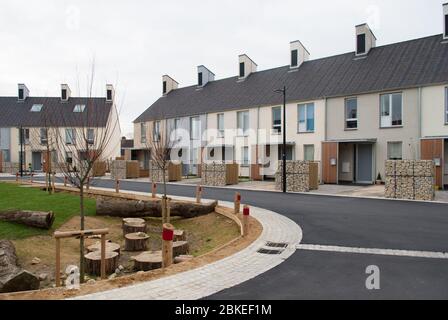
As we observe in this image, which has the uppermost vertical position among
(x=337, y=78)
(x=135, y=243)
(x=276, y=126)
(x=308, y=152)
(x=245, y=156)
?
(x=337, y=78)

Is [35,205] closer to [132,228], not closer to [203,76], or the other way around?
[132,228]

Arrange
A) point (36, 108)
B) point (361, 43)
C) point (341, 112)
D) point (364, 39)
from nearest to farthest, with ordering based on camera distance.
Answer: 1. point (341, 112)
2. point (364, 39)
3. point (361, 43)
4. point (36, 108)

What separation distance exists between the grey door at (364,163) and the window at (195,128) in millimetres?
15534

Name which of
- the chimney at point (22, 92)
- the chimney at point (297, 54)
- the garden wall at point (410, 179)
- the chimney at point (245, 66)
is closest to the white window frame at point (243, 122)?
the chimney at point (245, 66)

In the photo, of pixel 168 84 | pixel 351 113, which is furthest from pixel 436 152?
pixel 168 84

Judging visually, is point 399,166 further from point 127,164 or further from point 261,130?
point 127,164

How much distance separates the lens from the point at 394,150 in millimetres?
22906

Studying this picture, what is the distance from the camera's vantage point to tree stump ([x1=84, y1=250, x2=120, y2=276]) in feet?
28.8

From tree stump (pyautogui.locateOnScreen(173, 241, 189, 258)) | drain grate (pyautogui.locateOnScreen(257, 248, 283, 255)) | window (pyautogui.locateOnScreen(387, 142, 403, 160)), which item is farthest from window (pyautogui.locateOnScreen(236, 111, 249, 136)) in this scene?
drain grate (pyautogui.locateOnScreen(257, 248, 283, 255))

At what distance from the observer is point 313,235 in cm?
921

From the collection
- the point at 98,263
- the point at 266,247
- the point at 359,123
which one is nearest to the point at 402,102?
the point at 359,123

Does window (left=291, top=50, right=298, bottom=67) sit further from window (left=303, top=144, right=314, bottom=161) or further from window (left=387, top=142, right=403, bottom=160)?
window (left=387, top=142, right=403, bottom=160)

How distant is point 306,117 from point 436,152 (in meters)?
9.48

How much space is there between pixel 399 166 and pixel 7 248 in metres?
16.4
